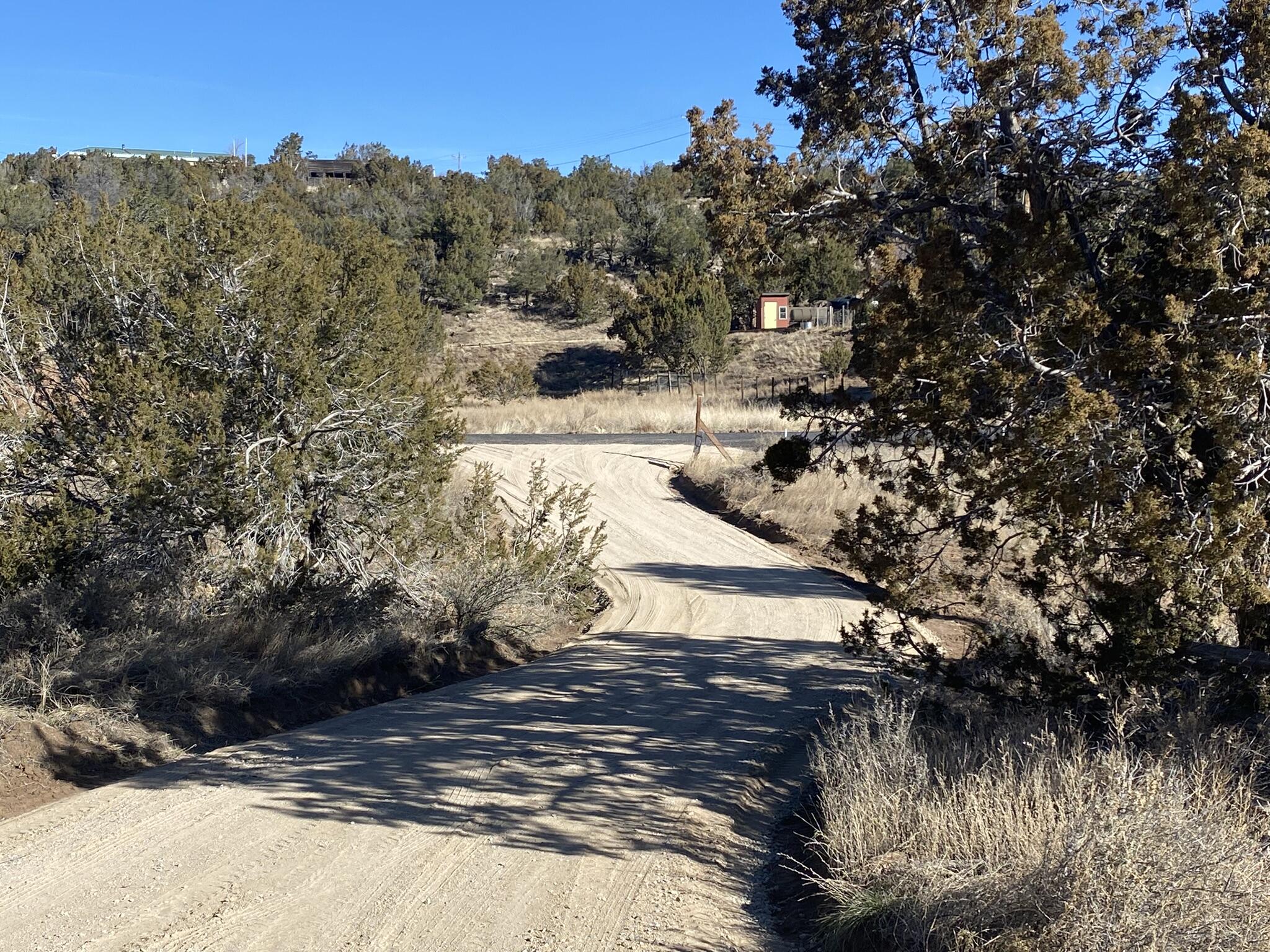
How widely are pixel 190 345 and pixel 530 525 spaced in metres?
5.01

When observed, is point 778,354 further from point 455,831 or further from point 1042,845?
point 1042,845

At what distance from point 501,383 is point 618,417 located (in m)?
13.7

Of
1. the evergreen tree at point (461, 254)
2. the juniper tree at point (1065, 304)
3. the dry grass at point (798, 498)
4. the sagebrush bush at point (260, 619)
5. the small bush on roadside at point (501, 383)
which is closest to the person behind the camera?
the juniper tree at point (1065, 304)

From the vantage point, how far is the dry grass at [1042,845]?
3723mm

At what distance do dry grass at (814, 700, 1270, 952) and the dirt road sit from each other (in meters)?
0.63

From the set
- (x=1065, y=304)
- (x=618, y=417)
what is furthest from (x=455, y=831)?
(x=618, y=417)

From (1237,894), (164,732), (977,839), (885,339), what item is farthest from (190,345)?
(1237,894)

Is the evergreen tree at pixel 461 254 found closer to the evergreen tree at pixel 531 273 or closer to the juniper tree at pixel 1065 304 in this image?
the evergreen tree at pixel 531 273

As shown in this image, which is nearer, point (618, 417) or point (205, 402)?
point (205, 402)

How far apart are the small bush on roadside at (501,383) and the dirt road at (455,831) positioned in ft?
138

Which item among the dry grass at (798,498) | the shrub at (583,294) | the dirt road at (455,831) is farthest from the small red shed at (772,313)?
the dirt road at (455,831)

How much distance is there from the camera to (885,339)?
306 inches

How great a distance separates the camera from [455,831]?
232 inches

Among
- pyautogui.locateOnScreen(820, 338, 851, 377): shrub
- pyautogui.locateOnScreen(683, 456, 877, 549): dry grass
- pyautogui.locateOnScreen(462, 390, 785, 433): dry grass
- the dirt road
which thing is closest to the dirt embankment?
the dirt road
